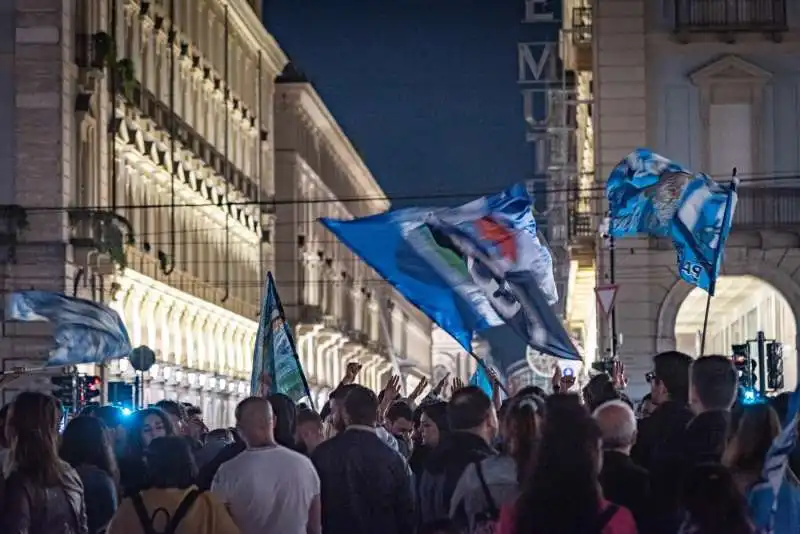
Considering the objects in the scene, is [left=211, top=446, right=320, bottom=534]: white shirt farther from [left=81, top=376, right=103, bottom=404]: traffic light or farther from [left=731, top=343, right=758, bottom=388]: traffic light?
[left=81, top=376, right=103, bottom=404]: traffic light

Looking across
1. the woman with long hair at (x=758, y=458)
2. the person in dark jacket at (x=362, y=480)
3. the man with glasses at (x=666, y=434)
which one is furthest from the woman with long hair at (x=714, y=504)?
the person in dark jacket at (x=362, y=480)

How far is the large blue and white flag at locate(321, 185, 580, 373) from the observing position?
20031mm

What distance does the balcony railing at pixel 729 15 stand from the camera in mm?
43906

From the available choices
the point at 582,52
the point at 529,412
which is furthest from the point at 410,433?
the point at 582,52

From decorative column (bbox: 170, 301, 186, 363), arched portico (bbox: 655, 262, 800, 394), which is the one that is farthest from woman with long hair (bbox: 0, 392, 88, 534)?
decorative column (bbox: 170, 301, 186, 363)

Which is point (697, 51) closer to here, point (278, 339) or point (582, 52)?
point (582, 52)

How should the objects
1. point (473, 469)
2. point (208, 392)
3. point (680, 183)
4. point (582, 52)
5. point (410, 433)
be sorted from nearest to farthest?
point (473, 469) < point (410, 433) < point (680, 183) < point (582, 52) < point (208, 392)

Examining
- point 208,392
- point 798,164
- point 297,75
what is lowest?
point 208,392

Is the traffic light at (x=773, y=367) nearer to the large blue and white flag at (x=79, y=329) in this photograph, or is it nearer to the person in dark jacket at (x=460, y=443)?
the large blue and white flag at (x=79, y=329)

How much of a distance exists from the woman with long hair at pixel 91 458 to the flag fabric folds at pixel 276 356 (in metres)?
5.74

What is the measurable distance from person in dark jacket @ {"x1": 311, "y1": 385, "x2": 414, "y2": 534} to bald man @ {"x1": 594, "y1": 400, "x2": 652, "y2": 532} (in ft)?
6.66

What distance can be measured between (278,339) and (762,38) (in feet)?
86.5

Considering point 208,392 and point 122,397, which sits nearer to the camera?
point 122,397

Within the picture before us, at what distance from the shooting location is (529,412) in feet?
37.0
